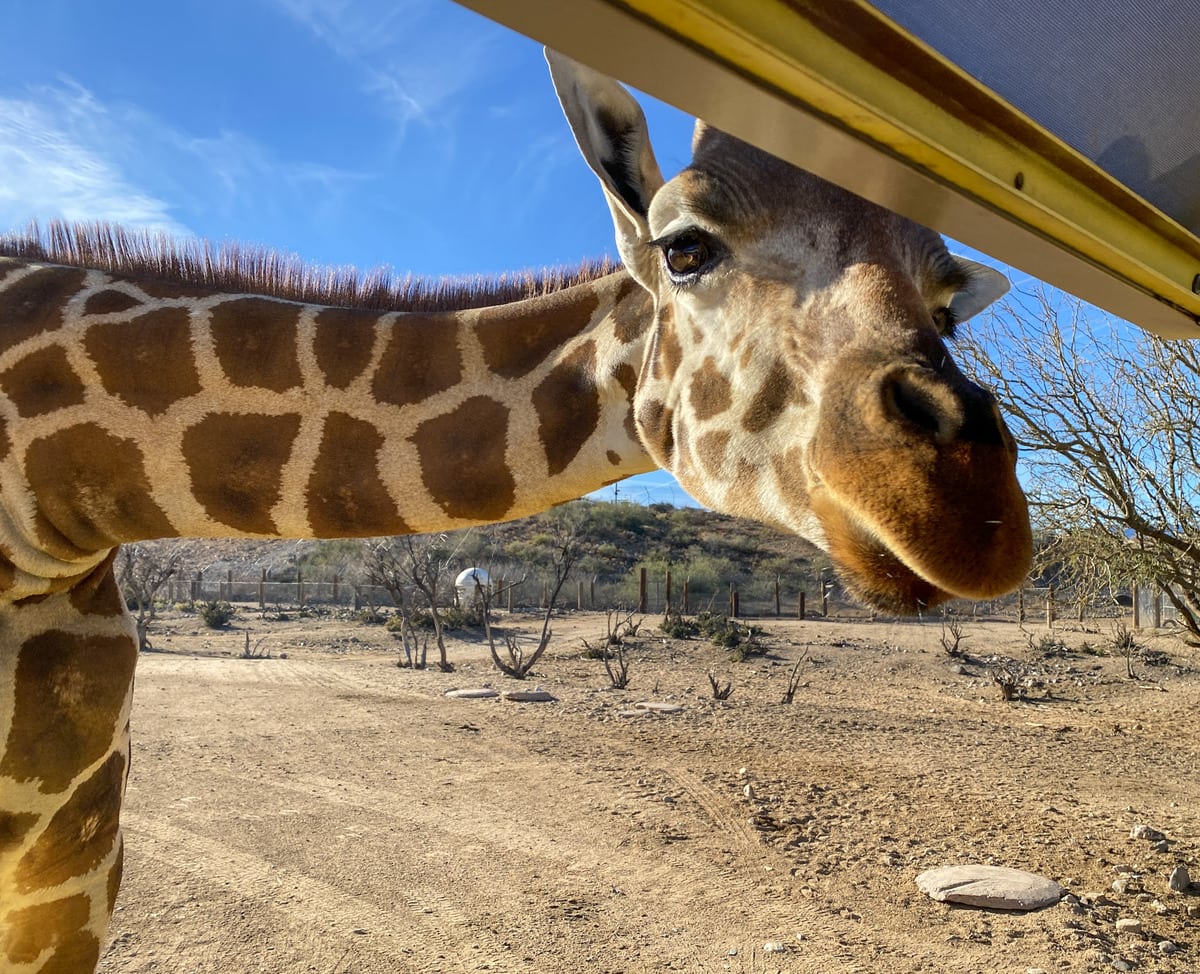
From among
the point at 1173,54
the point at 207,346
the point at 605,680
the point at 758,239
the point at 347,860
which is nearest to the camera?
the point at 1173,54

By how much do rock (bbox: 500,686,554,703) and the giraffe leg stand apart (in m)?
9.64

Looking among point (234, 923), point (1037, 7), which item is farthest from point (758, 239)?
point (234, 923)

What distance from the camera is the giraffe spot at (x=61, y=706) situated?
2.44 m

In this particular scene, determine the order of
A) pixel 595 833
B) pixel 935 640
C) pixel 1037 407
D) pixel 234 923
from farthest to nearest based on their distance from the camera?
pixel 935 640 → pixel 1037 407 → pixel 595 833 → pixel 234 923

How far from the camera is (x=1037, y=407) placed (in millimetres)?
8477

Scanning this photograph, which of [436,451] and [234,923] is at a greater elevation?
[436,451]

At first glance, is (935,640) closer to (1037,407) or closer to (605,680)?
(605,680)

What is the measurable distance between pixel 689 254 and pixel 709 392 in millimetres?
308

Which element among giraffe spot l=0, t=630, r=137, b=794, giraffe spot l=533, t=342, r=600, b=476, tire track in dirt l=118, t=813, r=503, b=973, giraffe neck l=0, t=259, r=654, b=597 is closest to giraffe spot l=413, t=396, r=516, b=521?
giraffe neck l=0, t=259, r=654, b=597

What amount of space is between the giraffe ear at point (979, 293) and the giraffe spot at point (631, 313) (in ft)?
2.71

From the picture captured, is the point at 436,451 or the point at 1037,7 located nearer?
the point at 1037,7

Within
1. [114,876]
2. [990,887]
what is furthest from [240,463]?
[990,887]

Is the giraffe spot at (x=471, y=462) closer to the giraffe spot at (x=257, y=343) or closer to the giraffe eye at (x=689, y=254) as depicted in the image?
Result: the giraffe spot at (x=257, y=343)

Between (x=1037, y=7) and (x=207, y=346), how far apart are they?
2.16 m
